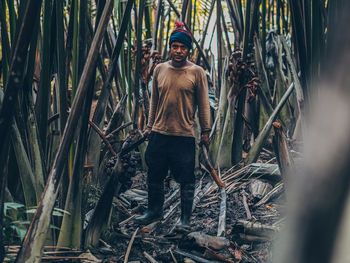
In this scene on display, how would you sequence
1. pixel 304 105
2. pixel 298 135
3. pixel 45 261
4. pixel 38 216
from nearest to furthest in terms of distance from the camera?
1. pixel 38 216
2. pixel 45 261
3. pixel 304 105
4. pixel 298 135

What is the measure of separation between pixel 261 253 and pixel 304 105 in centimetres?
56

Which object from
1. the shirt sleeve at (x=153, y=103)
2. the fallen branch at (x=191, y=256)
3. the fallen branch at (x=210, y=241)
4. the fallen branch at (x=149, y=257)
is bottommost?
the fallen branch at (x=191, y=256)

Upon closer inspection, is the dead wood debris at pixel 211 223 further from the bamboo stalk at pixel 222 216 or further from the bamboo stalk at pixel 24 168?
the bamboo stalk at pixel 24 168

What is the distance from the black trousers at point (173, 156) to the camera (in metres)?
1.62

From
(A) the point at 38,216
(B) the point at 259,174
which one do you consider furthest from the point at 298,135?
(A) the point at 38,216

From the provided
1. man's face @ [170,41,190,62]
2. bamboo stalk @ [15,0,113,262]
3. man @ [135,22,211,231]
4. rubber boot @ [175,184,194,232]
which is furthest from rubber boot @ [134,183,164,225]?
bamboo stalk @ [15,0,113,262]

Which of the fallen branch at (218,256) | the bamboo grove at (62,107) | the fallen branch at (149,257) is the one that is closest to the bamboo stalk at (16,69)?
the bamboo grove at (62,107)

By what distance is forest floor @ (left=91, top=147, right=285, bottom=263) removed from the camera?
1280 mm

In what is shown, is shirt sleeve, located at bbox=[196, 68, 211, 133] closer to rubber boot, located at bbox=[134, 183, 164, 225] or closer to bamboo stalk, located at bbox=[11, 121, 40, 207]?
rubber boot, located at bbox=[134, 183, 164, 225]

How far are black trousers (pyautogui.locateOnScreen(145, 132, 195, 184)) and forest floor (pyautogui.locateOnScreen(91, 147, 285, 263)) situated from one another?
20cm

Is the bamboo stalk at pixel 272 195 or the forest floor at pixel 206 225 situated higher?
the bamboo stalk at pixel 272 195

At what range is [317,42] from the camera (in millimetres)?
1002

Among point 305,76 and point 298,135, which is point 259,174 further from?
point 305,76

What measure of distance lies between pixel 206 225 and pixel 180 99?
539 mm
